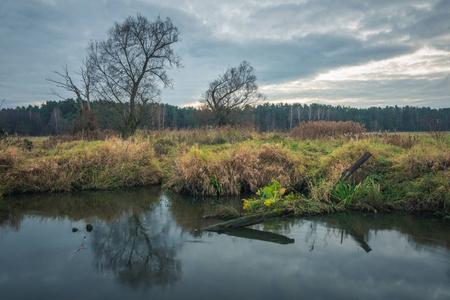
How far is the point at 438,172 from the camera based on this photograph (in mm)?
6301

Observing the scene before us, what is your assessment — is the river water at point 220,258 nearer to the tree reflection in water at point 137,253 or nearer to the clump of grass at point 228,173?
the tree reflection in water at point 137,253

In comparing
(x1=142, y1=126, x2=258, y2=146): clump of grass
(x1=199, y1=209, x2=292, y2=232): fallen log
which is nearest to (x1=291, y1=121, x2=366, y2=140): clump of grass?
(x1=142, y1=126, x2=258, y2=146): clump of grass

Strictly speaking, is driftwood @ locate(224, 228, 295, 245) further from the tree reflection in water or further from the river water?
the tree reflection in water

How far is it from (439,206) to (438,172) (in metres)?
0.80

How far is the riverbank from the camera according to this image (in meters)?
6.37

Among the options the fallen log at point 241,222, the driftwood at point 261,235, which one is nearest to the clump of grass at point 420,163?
the fallen log at point 241,222

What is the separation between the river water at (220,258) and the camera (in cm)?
331

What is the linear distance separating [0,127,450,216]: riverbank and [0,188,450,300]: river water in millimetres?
625

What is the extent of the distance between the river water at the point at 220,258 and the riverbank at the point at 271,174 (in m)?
0.63

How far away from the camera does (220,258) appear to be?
13.5ft

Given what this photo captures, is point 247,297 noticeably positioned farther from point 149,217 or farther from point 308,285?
point 149,217

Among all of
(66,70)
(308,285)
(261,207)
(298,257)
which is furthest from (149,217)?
(66,70)

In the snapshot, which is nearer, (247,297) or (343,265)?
(247,297)

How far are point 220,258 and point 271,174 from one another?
4721 mm
